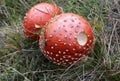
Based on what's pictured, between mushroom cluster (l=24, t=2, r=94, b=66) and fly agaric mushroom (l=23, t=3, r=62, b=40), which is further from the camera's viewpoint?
fly agaric mushroom (l=23, t=3, r=62, b=40)

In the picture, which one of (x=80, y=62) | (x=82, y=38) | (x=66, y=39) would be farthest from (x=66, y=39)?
(x=80, y=62)

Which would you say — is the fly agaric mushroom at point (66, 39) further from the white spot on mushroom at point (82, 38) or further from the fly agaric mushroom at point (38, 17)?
the fly agaric mushroom at point (38, 17)

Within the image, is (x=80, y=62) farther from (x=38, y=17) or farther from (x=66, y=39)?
(x=38, y=17)

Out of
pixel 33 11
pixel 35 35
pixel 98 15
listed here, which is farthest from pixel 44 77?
pixel 98 15

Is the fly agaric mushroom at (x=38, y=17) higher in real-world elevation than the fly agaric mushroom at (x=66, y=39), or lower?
higher

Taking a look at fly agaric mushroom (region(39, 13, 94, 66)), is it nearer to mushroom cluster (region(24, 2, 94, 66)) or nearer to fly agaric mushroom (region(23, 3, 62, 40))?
mushroom cluster (region(24, 2, 94, 66))

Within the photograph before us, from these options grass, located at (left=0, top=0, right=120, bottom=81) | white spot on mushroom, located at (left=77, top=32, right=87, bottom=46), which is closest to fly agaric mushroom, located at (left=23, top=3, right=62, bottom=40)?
grass, located at (left=0, top=0, right=120, bottom=81)

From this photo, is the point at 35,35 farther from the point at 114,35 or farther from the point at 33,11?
the point at 114,35

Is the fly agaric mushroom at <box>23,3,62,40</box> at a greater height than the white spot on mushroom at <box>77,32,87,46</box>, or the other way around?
the fly agaric mushroom at <box>23,3,62,40</box>

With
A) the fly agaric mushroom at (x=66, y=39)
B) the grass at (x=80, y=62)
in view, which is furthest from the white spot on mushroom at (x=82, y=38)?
the grass at (x=80, y=62)
